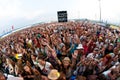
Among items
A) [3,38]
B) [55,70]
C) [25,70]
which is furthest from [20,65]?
[3,38]

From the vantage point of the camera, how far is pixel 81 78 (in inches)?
295

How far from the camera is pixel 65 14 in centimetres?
2019

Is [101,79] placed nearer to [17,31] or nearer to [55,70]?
[55,70]

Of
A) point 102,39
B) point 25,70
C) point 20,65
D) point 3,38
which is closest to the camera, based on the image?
point 25,70

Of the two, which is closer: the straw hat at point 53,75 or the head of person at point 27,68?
the straw hat at point 53,75

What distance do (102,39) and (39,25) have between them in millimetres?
9668

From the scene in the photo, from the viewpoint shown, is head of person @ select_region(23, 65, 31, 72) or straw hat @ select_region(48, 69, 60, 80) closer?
straw hat @ select_region(48, 69, 60, 80)

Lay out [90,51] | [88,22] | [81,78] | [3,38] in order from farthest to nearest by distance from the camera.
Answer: [88,22] → [3,38] → [90,51] → [81,78]

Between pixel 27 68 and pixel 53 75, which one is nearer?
pixel 53 75

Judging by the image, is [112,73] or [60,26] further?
[60,26]

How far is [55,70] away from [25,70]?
0.76 metres

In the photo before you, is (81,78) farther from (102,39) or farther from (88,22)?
(88,22)

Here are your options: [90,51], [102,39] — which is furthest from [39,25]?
[90,51]

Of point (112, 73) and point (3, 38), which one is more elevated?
point (112, 73)
